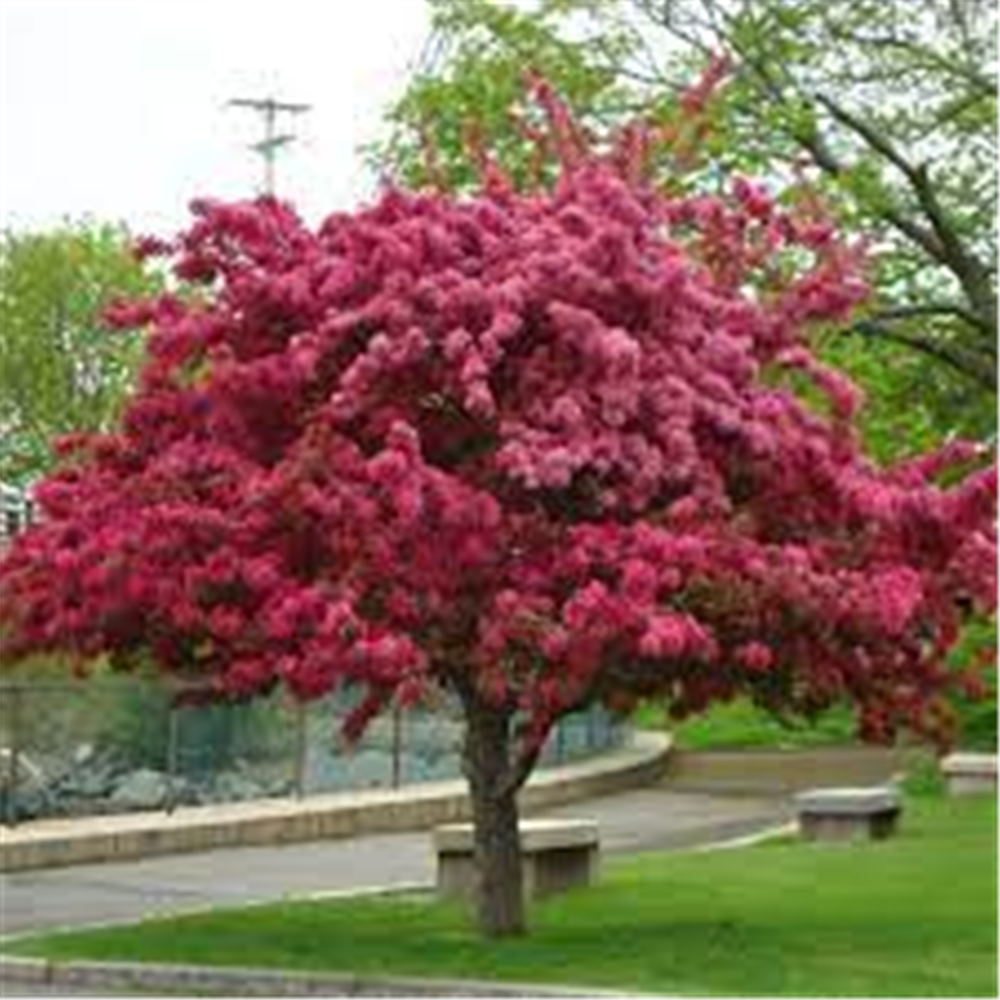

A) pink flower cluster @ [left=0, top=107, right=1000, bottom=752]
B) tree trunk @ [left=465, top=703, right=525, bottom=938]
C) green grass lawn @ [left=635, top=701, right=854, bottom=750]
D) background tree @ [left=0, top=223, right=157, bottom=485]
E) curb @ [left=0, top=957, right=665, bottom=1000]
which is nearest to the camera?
curb @ [left=0, top=957, right=665, bottom=1000]

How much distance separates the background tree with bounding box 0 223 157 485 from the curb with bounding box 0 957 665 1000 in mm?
43740

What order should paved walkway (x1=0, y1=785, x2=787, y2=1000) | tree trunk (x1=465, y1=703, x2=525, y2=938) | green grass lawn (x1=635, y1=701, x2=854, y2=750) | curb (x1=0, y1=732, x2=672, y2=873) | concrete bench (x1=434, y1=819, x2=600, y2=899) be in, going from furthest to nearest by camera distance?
A: green grass lawn (x1=635, y1=701, x2=854, y2=750), curb (x1=0, y1=732, x2=672, y2=873), paved walkway (x1=0, y1=785, x2=787, y2=1000), concrete bench (x1=434, y1=819, x2=600, y2=899), tree trunk (x1=465, y1=703, x2=525, y2=938)

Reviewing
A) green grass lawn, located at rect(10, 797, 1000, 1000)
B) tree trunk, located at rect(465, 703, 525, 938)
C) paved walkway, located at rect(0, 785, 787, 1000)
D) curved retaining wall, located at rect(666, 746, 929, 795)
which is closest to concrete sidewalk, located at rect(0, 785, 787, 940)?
paved walkway, located at rect(0, 785, 787, 1000)

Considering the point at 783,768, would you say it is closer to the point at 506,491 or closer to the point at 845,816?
the point at 845,816

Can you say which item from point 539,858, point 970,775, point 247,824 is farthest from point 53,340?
point 539,858

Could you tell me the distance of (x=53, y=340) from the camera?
195 feet

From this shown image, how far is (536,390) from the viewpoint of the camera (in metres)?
14.5

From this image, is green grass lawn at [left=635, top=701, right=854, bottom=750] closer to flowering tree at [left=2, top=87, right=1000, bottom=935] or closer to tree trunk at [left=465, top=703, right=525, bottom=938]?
tree trunk at [left=465, top=703, right=525, bottom=938]

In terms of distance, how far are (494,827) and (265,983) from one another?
2.08 meters

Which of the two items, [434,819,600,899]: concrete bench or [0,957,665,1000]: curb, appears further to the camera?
[434,819,600,899]: concrete bench

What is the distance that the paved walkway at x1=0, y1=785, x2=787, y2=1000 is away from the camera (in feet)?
62.8

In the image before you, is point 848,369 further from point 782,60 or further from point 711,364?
point 711,364

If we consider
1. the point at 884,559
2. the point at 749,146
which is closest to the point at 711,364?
the point at 884,559

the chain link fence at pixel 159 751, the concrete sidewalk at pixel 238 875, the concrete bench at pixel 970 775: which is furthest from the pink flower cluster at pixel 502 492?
the concrete bench at pixel 970 775
